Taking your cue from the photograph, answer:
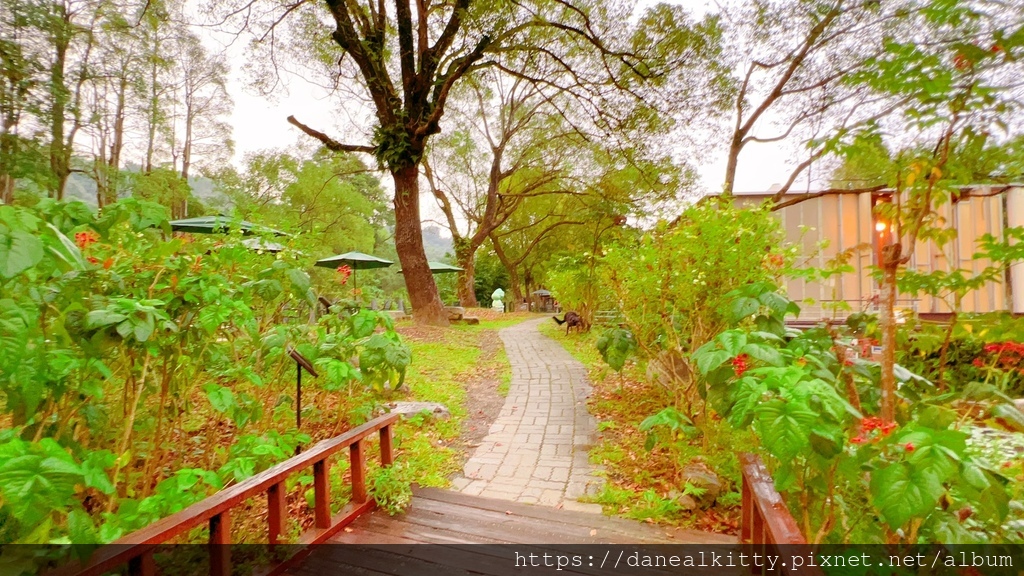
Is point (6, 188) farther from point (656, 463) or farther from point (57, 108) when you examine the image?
point (656, 463)

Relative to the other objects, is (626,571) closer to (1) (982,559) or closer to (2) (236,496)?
(1) (982,559)

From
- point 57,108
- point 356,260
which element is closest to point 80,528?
point 356,260

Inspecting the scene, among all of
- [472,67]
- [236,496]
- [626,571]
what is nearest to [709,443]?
[626,571]

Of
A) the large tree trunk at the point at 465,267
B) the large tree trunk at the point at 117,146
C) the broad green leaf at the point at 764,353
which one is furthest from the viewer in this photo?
the large tree trunk at the point at 465,267

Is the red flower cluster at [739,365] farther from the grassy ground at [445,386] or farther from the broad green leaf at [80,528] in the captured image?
the broad green leaf at [80,528]

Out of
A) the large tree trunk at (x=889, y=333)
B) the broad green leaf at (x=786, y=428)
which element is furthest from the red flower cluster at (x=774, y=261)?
the broad green leaf at (x=786, y=428)

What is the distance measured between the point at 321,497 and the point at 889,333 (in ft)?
8.45

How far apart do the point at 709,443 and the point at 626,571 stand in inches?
58.9

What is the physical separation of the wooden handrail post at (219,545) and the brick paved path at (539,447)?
141cm

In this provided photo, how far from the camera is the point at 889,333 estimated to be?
4.85 ft

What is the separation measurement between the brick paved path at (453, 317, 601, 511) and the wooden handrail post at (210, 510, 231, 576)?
1.41 meters

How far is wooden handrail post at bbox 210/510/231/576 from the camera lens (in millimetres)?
1678

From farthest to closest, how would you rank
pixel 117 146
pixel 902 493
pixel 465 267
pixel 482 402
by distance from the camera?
pixel 465 267, pixel 117 146, pixel 482 402, pixel 902 493

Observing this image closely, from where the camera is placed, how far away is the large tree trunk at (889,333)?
148 cm
